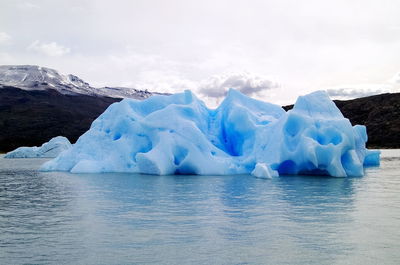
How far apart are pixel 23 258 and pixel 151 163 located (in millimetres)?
11223

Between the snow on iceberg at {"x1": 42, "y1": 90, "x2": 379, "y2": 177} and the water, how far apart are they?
12.3 ft

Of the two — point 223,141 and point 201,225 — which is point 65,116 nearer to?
point 223,141

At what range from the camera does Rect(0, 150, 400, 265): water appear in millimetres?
5508

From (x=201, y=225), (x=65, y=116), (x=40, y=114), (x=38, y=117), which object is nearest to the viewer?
(x=201, y=225)

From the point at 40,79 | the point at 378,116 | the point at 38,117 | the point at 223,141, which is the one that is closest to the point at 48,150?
the point at 223,141

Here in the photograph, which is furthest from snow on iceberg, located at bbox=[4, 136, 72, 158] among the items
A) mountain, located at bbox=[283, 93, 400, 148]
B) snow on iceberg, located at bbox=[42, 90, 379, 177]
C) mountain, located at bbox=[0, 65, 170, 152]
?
mountain, located at bbox=[283, 93, 400, 148]

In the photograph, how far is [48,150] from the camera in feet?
137

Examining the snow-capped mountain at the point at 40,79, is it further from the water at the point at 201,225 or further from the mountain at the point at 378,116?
the water at the point at 201,225

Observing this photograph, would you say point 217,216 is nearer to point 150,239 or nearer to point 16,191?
point 150,239

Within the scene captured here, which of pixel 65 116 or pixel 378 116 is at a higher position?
pixel 65 116

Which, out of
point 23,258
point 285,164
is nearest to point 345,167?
point 285,164

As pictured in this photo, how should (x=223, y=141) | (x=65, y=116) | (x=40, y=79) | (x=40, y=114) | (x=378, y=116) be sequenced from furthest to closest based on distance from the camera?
1. (x=40, y=79)
2. (x=65, y=116)
3. (x=40, y=114)
4. (x=378, y=116)
5. (x=223, y=141)

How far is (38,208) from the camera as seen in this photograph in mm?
9180

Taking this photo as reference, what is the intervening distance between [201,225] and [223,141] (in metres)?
12.9
